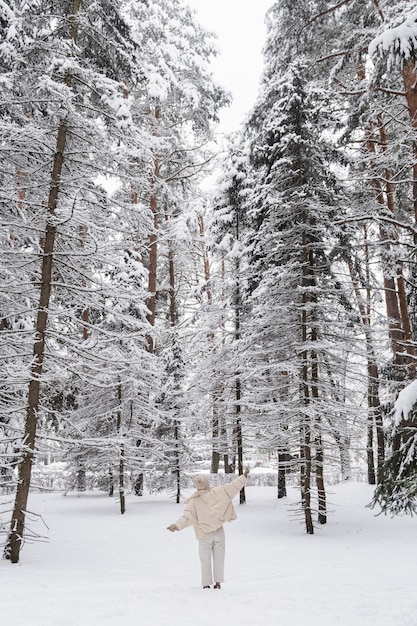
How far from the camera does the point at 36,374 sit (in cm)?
794

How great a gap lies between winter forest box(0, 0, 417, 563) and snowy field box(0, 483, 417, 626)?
46.0 inches

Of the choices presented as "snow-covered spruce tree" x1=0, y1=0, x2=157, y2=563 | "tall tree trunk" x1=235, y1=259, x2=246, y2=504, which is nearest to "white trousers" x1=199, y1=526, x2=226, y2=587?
"snow-covered spruce tree" x1=0, y1=0, x2=157, y2=563

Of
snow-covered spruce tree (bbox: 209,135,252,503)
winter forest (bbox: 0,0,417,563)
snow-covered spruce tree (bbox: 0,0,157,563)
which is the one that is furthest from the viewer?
snow-covered spruce tree (bbox: 209,135,252,503)

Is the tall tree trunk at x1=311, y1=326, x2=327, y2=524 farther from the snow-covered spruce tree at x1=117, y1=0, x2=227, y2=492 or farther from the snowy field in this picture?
the snow-covered spruce tree at x1=117, y1=0, x2=227, y2=492

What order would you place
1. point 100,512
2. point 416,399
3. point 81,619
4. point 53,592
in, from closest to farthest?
1. point 416,399
2. point 81,619
3. point 53,592
4. point 100,512

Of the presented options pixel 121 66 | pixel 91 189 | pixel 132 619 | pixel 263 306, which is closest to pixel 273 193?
pixel 263 306

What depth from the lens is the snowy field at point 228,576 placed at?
501 cm

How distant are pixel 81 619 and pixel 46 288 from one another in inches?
217

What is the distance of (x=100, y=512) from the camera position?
617 inches

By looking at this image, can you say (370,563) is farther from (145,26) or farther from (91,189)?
(145,26)

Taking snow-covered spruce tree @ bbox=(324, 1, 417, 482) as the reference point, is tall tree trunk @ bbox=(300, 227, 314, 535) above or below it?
below

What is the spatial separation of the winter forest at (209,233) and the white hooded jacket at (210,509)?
2.01 m

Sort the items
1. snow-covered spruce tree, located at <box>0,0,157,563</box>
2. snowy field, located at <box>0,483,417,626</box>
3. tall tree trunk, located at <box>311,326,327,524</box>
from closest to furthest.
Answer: snowy field, located at <box>0,483,417,626</box>, snow-covered spruce tree, located at <box>0,0,157,563</box>, tall tree trunk, located at <box>311,326,327,524</box>

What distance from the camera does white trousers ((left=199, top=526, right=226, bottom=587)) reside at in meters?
6.11
